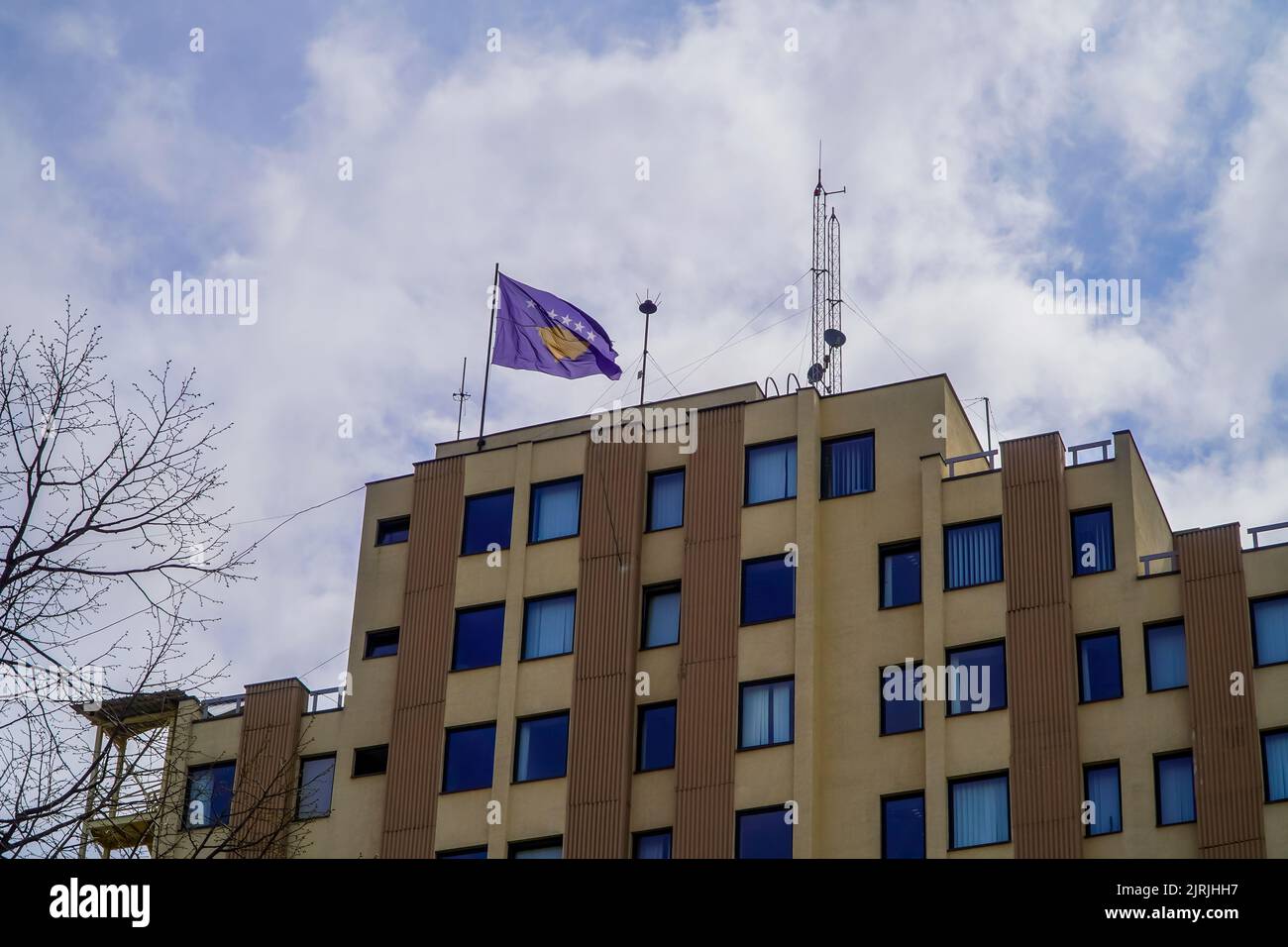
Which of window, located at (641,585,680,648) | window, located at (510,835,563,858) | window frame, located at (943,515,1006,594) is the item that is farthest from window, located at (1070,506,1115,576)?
window, located at (510,835,563,858)

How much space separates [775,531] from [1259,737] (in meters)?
13.9

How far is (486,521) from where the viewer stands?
182 ft

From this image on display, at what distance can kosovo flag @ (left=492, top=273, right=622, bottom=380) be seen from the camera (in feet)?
180

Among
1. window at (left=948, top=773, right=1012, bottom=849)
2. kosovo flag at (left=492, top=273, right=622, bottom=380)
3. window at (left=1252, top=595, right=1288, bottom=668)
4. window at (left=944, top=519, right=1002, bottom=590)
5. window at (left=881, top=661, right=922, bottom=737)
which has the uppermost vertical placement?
kosovo flag at (left=492, top=273, right=622, bottom=380)

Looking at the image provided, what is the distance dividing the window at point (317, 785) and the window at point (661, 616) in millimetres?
9978

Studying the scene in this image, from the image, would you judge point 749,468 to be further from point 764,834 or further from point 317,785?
point 317,785

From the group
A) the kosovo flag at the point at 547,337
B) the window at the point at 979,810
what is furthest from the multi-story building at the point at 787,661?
the kosovo flag at the point at 547,337

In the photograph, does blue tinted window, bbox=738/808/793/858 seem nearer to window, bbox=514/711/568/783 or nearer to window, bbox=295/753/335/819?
window, bbox=514/711/568/783

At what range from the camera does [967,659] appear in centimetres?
4766

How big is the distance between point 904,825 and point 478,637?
13.9 metres

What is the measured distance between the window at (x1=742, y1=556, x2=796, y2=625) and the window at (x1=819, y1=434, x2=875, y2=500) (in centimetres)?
258
